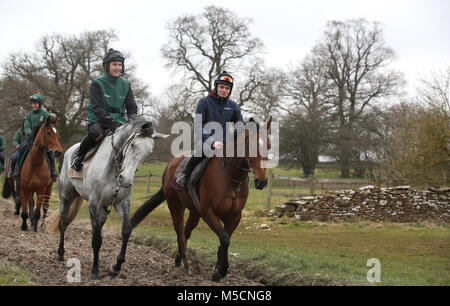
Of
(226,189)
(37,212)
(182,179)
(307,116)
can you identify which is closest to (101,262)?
(182,179)

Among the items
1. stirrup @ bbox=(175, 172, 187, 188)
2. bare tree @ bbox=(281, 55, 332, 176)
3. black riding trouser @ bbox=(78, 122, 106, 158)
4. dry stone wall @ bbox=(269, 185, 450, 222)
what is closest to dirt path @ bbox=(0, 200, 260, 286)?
stirrup @ bbox=(175, 172, 187, 188)

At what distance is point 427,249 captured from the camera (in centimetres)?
993

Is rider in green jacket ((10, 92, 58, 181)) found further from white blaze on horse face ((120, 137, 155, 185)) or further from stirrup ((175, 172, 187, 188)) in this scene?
white blaze on horse face ((120, 137, 155, 185))

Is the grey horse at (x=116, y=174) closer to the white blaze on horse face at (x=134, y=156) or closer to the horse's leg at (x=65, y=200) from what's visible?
the white blaze on horse face at (x=134, y=156)

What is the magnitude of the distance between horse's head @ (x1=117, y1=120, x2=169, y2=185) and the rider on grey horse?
832 mm

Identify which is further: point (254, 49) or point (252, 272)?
point (254, 49)

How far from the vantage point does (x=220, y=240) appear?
19.4ft

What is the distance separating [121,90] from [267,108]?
942 inches

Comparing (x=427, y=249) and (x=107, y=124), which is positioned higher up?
(x=107, y=124)

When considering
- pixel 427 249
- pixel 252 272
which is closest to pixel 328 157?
pixel 427 249

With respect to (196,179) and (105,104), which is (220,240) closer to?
(196,179)

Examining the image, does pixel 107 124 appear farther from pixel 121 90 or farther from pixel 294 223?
pixel 294 223

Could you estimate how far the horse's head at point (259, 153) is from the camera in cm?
536
